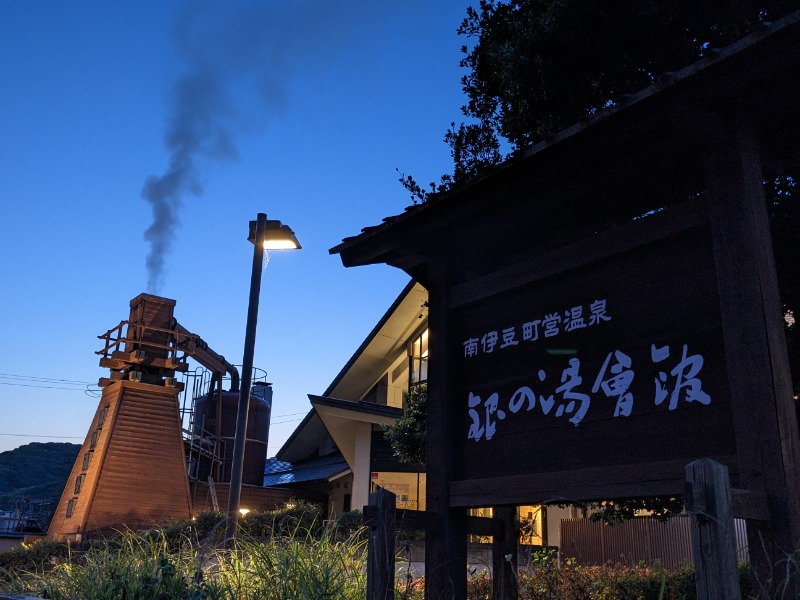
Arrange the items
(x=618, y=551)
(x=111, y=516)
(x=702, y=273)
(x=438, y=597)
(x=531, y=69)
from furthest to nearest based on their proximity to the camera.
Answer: (x=111, y=516) < (x=618, y=551) < (x=531, y=69) < (x=438, y=597) < (x=702, y=273)

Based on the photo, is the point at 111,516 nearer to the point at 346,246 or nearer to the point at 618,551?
the point at 618,551

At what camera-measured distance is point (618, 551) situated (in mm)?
16016

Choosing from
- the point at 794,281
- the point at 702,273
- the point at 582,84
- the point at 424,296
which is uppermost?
the point at 424,296

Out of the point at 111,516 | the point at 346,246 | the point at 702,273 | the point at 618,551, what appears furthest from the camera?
the point at 111,516

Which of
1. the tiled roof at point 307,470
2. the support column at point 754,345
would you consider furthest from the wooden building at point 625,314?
the tiled roof at point 307,470

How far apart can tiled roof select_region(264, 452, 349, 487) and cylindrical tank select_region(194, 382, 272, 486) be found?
1181mm

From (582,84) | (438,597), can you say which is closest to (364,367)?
(582,84)

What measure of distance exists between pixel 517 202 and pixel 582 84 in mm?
3450

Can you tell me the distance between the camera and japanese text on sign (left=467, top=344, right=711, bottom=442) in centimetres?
416

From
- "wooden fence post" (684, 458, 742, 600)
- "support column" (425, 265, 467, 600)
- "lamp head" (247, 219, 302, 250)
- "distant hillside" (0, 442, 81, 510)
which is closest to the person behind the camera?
"wooden fence post" (684, 458, 742, 600)

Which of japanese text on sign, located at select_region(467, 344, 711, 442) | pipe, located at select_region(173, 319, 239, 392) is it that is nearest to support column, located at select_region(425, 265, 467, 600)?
japanese text on sign, located at select_region(467, 344, 711, 442)

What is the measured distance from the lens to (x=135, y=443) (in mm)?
26266

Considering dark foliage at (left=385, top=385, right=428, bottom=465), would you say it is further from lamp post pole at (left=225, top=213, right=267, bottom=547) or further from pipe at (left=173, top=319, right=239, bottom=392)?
pipe at (left=173, top=319, right=239, bottom=392)

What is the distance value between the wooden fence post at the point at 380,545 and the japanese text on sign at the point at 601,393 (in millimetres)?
936
